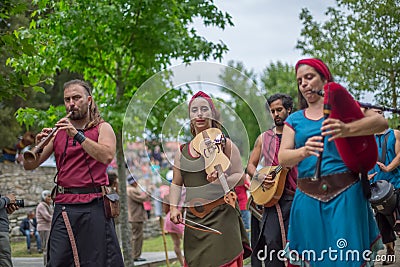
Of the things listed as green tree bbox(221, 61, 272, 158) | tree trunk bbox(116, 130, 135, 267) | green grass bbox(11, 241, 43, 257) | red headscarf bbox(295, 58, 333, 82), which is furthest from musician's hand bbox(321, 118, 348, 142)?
green grass bbox(11, 241, 43, 257)

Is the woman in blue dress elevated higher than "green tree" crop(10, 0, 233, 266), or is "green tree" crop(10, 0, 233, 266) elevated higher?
"green tree" crop(10, 0, 233, 266)

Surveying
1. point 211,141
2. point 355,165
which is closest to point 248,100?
point 211,141

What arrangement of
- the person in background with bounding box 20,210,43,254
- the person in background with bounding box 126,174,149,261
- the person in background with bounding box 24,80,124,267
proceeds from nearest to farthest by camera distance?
the person in background with bounding box 24,80,124,267 → the person in background with bounding box 126,174,149,261 → the person in background with bounding box 20,210,43,254

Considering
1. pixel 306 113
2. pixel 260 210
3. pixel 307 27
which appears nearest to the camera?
pixel 306 113

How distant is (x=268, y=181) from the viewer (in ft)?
21.3

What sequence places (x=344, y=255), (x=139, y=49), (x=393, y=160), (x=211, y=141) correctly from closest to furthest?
(x=344, y=255) → (x=211, y=141) → (x=393, y=160) → (x=139, y=49)

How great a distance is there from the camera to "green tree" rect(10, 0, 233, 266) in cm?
1068

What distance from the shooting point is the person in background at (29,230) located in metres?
17.3

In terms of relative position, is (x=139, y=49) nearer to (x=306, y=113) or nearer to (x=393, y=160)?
(x=393, y=160)

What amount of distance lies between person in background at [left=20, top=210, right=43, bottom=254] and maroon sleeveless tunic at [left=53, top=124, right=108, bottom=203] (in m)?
12.1

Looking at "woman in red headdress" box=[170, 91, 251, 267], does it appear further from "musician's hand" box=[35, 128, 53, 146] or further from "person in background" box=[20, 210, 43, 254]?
"person in background" box=[20, 210, 43, 254]

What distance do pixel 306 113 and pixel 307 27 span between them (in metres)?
13.2

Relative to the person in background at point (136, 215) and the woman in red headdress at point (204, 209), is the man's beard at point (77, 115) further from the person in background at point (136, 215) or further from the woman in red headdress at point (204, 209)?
the person in background at point (136, 215)

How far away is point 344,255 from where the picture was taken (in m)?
4.43
